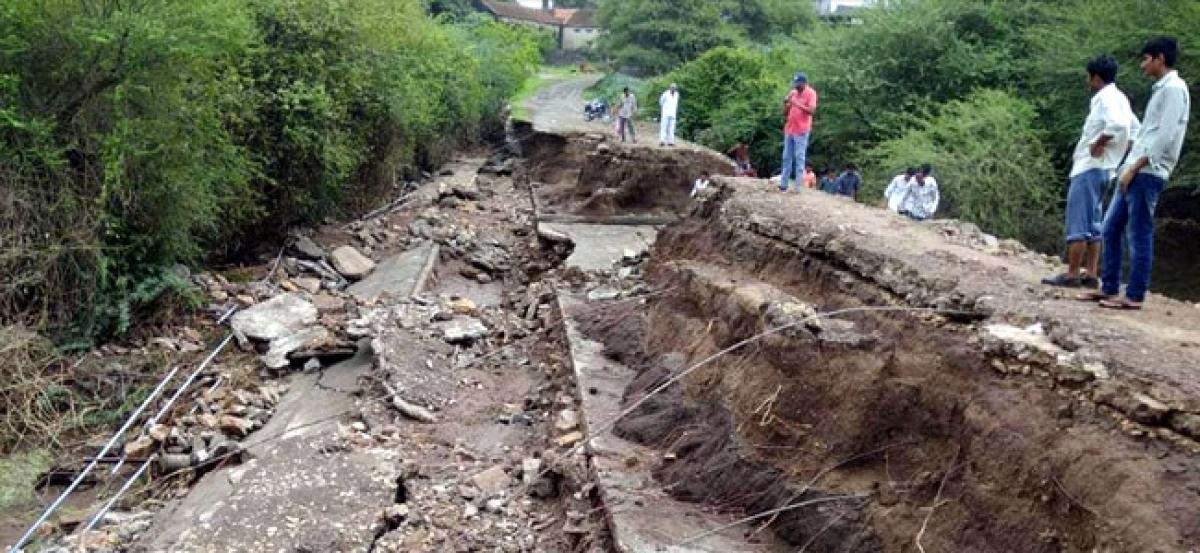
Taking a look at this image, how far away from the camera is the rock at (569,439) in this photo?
7.59 meters

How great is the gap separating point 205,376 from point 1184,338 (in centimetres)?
968

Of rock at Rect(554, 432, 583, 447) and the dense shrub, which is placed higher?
the dense shrub

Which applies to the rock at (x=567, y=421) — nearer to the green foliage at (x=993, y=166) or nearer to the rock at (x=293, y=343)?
the rock at (x=293, y=343)

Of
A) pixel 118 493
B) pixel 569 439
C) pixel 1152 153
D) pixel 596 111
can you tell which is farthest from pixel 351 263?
pixel 596 111

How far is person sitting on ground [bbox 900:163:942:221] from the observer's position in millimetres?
11703

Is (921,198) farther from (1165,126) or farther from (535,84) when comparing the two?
(535,84)

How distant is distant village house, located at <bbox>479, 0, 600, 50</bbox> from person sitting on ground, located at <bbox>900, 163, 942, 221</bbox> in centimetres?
6236

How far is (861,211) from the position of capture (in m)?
9.60

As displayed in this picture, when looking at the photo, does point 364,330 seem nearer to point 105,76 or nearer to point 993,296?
point 105,76

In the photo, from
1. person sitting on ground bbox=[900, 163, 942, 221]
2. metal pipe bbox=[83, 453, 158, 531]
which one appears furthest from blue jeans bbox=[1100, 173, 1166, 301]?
metal pipe bbox=[83, 453, 158, 531]

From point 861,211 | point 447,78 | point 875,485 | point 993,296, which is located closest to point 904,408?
point 875,485

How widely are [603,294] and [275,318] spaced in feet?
14.6

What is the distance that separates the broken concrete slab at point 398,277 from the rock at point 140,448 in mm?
4245

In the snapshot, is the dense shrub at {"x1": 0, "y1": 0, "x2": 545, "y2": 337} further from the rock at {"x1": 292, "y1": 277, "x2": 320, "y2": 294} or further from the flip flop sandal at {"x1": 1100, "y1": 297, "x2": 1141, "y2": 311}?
the flip flop sandal at {"x1": 1100, "y1": 297, "x2": 1141, "y2": 311}
